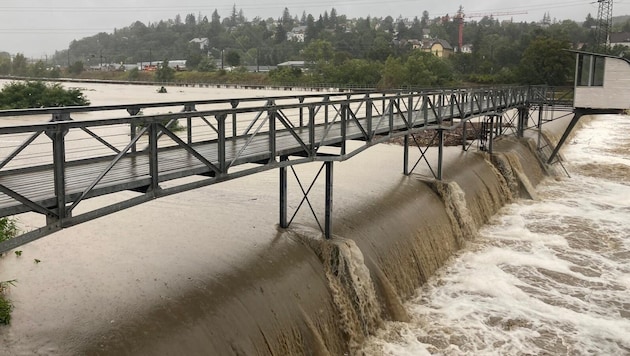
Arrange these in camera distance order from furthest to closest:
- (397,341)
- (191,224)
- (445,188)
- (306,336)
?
(445,188) < (191,224) < (397,341) < (306,336)

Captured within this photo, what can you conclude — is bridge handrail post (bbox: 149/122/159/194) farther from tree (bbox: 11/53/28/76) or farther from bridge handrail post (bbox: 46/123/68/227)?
tree (bbox: 11/53/28/76)

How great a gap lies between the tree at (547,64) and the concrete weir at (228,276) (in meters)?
67.5

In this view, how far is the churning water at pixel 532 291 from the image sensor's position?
12.9 metres

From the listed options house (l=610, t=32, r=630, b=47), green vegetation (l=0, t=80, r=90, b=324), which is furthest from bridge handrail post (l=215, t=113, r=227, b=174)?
house (l=610, t=32, r=630, b=47)

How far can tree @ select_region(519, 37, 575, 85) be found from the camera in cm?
7969

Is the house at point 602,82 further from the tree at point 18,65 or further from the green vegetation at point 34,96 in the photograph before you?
the tree at point 18,65

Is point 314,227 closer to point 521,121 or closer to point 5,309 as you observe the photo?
point 5,309

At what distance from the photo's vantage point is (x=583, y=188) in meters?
28.8

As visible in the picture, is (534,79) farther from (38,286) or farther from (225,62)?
(225,62)

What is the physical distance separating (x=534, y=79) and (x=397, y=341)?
7666 centimetres

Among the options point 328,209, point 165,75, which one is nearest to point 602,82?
point 328,209

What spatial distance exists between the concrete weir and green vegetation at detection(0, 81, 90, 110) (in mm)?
32778

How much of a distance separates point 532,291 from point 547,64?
7206 centimetres

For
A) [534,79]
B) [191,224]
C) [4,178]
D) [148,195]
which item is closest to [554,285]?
[191,224]
